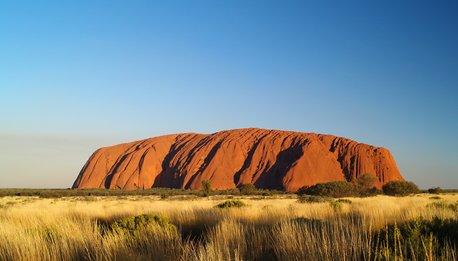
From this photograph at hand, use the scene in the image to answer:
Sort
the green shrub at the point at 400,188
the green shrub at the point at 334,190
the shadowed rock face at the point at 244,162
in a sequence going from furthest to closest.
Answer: the shadowed rock face at the point at 244,162
the green shrub at the point at 400,188
the green shrub at the point at 334,190

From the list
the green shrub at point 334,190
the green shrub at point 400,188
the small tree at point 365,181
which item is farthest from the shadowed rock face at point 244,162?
the green shrub at point 334,190

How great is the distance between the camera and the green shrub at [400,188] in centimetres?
5347

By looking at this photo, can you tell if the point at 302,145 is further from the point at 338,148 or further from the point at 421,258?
the point at 421,258

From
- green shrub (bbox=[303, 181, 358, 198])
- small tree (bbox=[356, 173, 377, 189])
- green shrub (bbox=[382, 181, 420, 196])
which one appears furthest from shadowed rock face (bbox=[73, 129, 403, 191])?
green shrub (bbox=[303, 181, 358, 198])

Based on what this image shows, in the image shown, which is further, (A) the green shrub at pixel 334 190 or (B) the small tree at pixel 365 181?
(B) the small tree at pixel 365 181

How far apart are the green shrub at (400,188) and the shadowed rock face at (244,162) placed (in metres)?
23.4

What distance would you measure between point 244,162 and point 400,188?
1618 inches

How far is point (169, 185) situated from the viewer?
9331 centimetres

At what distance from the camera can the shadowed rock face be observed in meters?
82.2

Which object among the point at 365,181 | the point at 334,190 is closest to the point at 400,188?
the point at 334,190

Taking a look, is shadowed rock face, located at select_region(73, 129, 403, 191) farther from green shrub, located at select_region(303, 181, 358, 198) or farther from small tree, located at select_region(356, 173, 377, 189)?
green shrub, located at select_region(303, 181, 358, 198)

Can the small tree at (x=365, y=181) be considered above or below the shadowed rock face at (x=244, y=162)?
below

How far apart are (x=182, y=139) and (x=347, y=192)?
211 feet

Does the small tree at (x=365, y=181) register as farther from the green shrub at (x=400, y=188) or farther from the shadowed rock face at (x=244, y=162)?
the shadowed rock face at (x=244, y=162)
